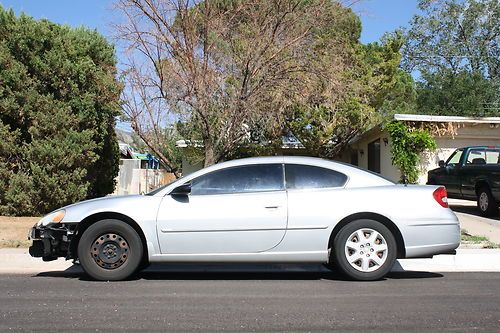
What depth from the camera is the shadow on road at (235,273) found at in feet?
24.4

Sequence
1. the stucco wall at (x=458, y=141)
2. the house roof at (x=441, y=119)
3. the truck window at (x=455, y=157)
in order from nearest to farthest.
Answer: the truck window at (x=455, y=157)
the house roof at (x=441, y=119)
the stucco wall at (x=458, y=141)

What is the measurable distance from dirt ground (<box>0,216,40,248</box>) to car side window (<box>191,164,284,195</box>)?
3.98 m

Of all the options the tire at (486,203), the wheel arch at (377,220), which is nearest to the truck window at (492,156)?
the tire at (486,203)

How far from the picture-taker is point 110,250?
692cm

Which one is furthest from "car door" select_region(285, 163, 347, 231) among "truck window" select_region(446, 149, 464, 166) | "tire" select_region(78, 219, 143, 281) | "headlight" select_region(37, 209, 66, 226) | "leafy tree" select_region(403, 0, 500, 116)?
"leafy tree" select_region(403, 0, 500, 116)

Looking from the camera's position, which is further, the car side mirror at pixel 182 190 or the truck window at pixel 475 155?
the truck window at pixel 475 155

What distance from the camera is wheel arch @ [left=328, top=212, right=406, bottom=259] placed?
6.90 metres

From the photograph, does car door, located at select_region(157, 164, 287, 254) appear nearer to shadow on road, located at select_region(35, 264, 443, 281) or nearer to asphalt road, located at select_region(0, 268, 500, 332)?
asphalt road, located at select_region(0, 268, 500, 332)

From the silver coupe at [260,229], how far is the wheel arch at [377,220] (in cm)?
1

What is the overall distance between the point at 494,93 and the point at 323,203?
2558 cm

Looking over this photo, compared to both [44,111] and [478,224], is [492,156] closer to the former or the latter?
[478,224]

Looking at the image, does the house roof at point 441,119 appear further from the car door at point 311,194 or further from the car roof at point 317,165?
the car door at point 311,194

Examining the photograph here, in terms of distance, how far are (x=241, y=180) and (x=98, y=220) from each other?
1.90m

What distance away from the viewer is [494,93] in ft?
95.4
